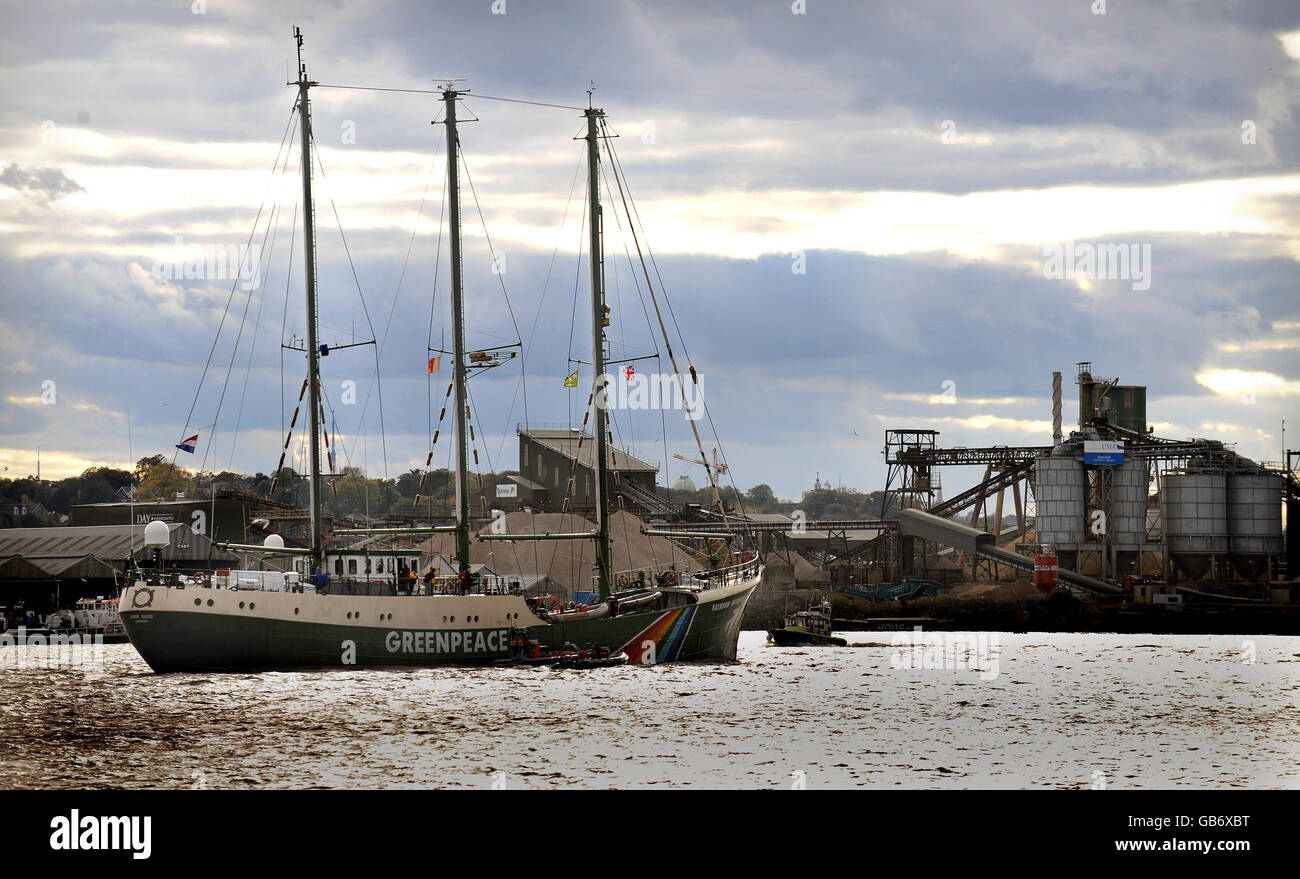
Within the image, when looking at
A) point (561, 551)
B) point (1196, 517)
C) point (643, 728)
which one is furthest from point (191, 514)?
point (1196, 517)

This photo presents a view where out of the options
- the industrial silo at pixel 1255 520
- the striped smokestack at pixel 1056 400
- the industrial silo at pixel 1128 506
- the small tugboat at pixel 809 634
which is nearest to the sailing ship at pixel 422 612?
the small tugboat at pixel 809 634

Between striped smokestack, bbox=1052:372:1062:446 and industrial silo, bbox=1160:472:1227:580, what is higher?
striped smokestack, bbox=1052:372:1062:446

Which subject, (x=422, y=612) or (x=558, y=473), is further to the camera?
(x=558, y=473)

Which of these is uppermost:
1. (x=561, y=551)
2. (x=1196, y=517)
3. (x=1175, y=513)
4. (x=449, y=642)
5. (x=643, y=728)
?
(x=1175, y=513)

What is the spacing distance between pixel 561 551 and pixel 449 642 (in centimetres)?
4413

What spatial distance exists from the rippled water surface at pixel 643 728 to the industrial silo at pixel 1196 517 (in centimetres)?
5523

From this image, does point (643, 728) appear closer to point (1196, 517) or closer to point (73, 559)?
point (73, 559)

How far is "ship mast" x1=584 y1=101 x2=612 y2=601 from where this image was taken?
62344 millimetres

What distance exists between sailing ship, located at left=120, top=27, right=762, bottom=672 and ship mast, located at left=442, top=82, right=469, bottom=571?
0.06 metres

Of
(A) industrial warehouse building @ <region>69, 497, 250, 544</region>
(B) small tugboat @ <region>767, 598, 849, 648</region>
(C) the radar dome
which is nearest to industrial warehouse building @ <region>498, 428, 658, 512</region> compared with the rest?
(A) industrial warehouse building @ <region>69, 497, 250, 544</region>

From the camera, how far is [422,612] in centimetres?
5459

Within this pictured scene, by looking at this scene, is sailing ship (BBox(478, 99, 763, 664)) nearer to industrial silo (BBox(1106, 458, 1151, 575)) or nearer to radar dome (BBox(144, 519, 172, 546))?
radar dome (BBox(144, 519, 172, 546))
